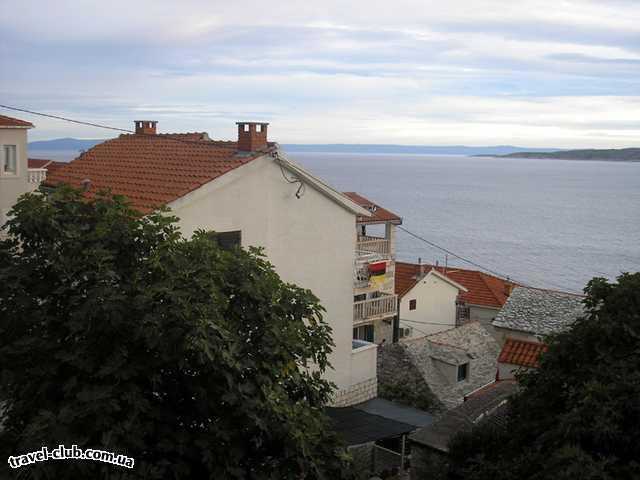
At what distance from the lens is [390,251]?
3534 cm

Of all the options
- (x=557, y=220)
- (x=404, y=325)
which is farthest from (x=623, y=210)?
(x=404, y=325)

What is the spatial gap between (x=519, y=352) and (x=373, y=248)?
12.3m

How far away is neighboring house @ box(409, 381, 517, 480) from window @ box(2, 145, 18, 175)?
12154 millimetres

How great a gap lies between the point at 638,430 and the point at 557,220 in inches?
5057

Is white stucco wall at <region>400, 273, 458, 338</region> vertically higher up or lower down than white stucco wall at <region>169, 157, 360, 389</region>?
lower down

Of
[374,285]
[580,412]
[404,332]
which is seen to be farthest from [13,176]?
[404,332]

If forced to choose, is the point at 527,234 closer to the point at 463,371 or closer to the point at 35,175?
the point at 463,371

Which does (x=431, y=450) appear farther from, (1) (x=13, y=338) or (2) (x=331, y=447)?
(1) (x=13, y=338)

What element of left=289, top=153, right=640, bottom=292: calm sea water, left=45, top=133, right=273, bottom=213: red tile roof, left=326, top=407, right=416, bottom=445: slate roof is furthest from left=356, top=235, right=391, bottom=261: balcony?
left=289, top=153, right=640, bottom=292: calm sea water

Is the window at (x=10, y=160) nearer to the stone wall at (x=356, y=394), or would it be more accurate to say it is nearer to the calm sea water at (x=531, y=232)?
the stone wall at (x=356, y=394)

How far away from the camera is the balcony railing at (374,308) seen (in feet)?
97.0

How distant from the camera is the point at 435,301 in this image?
141 ft

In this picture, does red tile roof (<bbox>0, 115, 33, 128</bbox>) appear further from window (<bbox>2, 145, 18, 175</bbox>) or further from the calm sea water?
the calm sea water

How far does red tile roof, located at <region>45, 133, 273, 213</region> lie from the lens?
17688 mm
